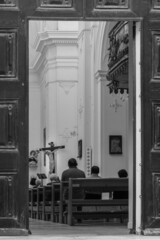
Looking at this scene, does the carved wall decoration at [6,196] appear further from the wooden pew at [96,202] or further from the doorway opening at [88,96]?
the wooden pew at [96,202]

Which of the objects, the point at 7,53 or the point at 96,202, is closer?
the point at 7,53

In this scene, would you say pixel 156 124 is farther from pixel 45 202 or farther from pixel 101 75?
pixel 101 75

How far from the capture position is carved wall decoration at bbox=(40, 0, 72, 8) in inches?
393

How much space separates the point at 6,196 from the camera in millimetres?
9781

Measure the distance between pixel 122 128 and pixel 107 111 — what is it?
604mm

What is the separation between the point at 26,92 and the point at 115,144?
1200cm

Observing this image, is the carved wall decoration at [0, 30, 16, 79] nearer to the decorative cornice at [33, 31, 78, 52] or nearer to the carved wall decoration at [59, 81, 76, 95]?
the decorative cornice at [33, 31, 78, 52]

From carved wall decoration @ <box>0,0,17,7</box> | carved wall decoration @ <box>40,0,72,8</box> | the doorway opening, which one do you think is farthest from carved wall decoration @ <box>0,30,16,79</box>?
the doorway opening

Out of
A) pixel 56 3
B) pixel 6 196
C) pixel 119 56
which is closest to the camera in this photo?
pixel 6 196

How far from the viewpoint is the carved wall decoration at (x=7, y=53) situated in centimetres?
989

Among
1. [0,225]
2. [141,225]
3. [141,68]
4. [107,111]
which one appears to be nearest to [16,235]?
[0,225]

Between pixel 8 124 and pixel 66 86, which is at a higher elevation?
pixel 66 86

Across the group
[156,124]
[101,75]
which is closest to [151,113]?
[156,124]

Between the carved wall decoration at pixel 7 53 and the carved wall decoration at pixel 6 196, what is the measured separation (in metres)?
1.24
